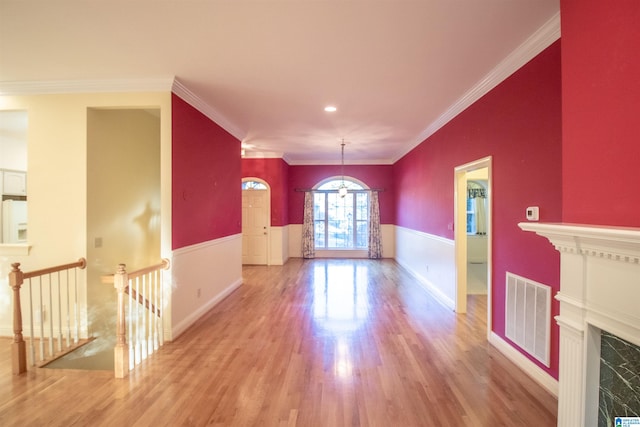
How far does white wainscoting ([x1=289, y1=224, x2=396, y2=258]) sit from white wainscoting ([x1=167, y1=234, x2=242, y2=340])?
145 inches

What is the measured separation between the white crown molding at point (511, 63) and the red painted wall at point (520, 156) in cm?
6

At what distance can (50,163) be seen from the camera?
3.41 m

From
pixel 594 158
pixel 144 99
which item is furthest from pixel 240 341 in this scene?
pixel 594 158

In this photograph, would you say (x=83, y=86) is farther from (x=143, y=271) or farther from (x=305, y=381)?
(x=305, y=381)

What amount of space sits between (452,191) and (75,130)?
16.1 feet

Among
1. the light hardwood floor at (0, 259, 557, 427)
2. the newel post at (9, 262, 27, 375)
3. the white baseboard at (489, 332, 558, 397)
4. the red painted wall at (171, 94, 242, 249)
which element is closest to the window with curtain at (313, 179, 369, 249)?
the red painted wall at (171, 94, 242, 249)

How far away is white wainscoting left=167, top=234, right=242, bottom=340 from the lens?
3441 mm

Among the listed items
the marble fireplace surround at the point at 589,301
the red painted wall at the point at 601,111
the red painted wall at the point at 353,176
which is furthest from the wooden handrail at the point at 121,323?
the red painted wall at the point at 353,176

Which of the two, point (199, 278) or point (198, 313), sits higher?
point (199, 278)

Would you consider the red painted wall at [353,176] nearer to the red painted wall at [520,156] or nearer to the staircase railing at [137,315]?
the red painted wall at [520,156]

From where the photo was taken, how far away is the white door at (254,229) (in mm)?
7891

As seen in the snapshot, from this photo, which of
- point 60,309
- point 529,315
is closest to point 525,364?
point 529,315

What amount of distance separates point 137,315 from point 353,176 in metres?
6.97

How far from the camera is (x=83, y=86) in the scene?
11.0ft
